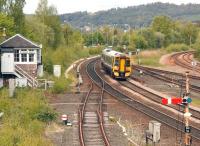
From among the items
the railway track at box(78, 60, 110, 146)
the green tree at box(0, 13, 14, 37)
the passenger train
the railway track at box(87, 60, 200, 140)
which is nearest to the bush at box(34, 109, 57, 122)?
the railway track at box(78, 60, 110, 146)

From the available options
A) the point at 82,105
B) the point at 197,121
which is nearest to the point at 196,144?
the point at 197,121

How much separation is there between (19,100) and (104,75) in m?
22.4

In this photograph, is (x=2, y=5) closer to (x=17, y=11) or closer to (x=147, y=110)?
(x=17, y=11)

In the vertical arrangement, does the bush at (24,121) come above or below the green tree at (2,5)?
below

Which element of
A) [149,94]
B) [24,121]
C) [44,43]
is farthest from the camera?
[44,43]

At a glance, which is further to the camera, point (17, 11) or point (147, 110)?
point (17, 11)

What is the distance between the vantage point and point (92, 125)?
25062 millimetres

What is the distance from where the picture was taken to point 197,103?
33719mm

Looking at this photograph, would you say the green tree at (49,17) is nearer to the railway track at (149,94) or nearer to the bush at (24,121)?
the railway track at (149,94)

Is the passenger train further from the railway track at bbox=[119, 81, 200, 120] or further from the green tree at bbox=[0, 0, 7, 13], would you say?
the green tree at bbox=[0, 0, 7, 13]

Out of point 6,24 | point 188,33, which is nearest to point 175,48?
point 188,33

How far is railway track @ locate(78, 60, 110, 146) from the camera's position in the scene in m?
21.5

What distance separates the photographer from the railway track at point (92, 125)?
848 inches

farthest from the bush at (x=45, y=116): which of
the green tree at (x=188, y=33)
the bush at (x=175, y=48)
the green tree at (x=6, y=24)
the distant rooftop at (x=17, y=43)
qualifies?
the green tree at (x=188, y=33)
